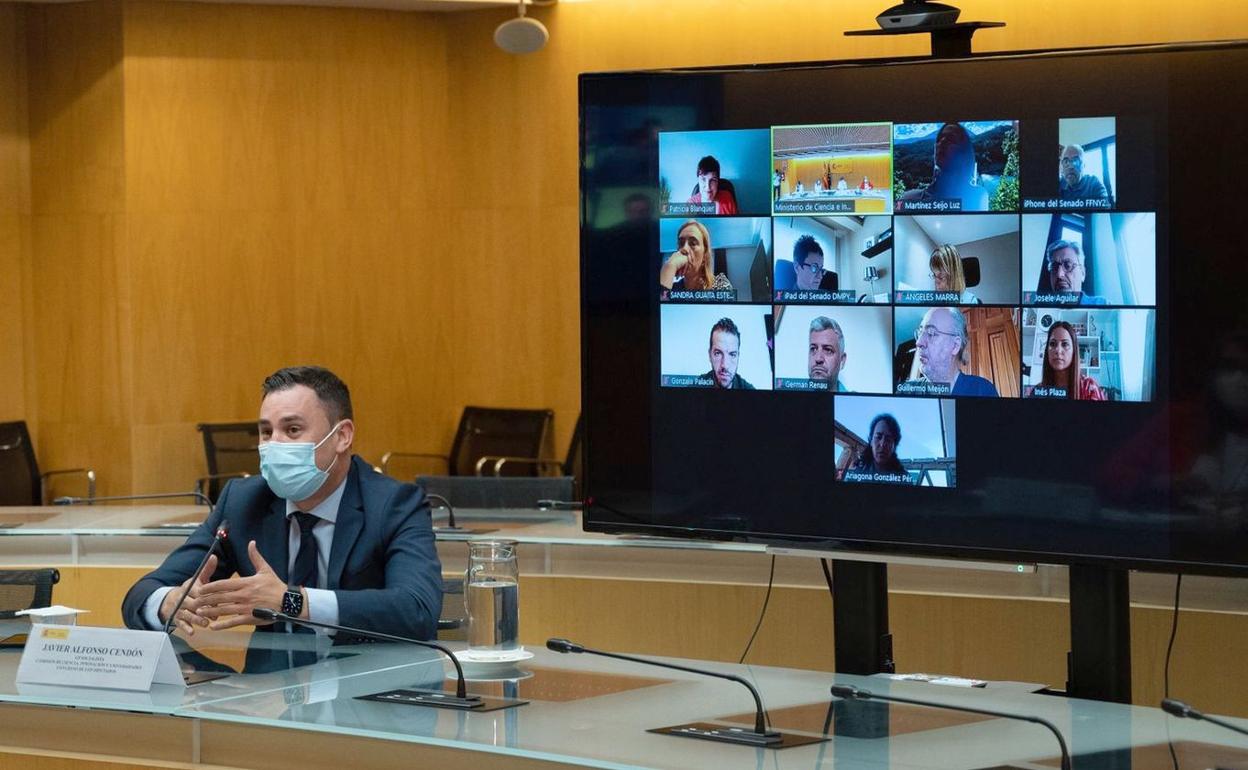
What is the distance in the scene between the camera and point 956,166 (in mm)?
2879

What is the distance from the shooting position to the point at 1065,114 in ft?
9.18

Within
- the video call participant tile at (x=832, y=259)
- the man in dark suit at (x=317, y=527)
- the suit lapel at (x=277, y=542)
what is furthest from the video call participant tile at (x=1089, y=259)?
the suit lapel at (x=277, y=542)

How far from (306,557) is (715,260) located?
1045mm

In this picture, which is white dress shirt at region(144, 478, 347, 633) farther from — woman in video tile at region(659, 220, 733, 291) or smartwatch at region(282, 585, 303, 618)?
woman in video tile at region(659, 220, 733, 291)

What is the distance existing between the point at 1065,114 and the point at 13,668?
1963 mm

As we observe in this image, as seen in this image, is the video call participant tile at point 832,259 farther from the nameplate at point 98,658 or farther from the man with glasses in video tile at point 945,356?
the nameplate at point 98,658

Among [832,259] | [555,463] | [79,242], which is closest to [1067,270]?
[832,259]

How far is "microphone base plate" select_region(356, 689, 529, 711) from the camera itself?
2.57m

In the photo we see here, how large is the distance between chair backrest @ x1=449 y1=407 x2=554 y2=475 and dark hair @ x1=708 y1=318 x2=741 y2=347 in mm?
5374

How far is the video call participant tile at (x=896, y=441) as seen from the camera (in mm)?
2930

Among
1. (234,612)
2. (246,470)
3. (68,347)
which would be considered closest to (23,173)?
(68,347)

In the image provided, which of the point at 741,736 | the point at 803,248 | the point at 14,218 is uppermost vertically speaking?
the point at 14,218

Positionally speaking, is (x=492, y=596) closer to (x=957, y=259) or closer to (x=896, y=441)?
(x=896, y=441)

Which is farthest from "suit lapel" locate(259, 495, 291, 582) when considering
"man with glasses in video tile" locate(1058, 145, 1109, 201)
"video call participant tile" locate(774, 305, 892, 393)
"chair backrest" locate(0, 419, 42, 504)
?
"chair backrest" locate(0, 419, 42, 504)
